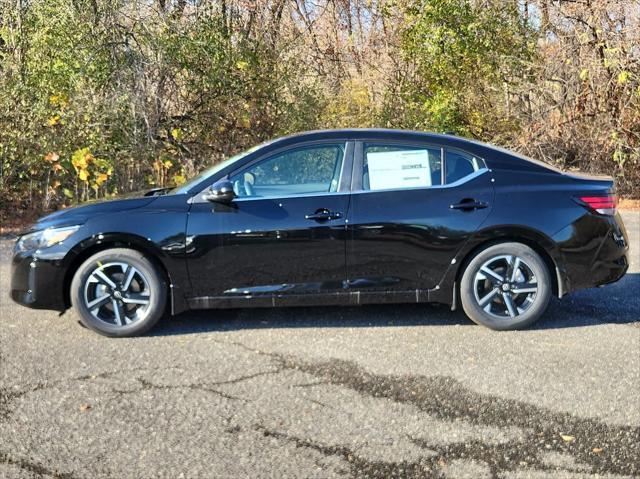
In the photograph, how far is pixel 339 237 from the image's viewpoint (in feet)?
17.4

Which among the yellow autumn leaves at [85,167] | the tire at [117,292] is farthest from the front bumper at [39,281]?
the yellow autumn leaves at [85,167]

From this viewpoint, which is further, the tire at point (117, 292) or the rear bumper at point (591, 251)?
the rear bumper at point (591, 251)

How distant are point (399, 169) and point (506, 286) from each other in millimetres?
1237

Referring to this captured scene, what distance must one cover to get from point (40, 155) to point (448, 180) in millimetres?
7405

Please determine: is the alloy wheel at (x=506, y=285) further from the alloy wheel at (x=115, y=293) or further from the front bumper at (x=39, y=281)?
the front bumper at (x=39, y=281)

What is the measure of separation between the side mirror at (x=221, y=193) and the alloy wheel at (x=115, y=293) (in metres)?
0.77

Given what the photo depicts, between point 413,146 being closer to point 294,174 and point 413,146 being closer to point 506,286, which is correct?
point 294,174

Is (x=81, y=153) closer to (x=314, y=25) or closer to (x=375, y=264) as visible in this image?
(x=375, y=264)

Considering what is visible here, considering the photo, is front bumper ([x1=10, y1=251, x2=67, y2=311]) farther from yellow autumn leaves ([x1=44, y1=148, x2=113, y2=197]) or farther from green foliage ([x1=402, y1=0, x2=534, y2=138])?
green foliage ([x1=402, y1=0, x2=534, y2=138])

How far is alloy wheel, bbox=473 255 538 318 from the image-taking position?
215 inches

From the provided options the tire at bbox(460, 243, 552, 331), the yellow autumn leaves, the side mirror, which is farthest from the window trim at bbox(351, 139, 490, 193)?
the yellow autumn leaves

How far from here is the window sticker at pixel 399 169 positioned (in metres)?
5.47

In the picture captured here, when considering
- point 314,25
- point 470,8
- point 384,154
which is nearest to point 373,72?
point 470,8

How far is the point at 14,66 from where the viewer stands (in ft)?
35.5
